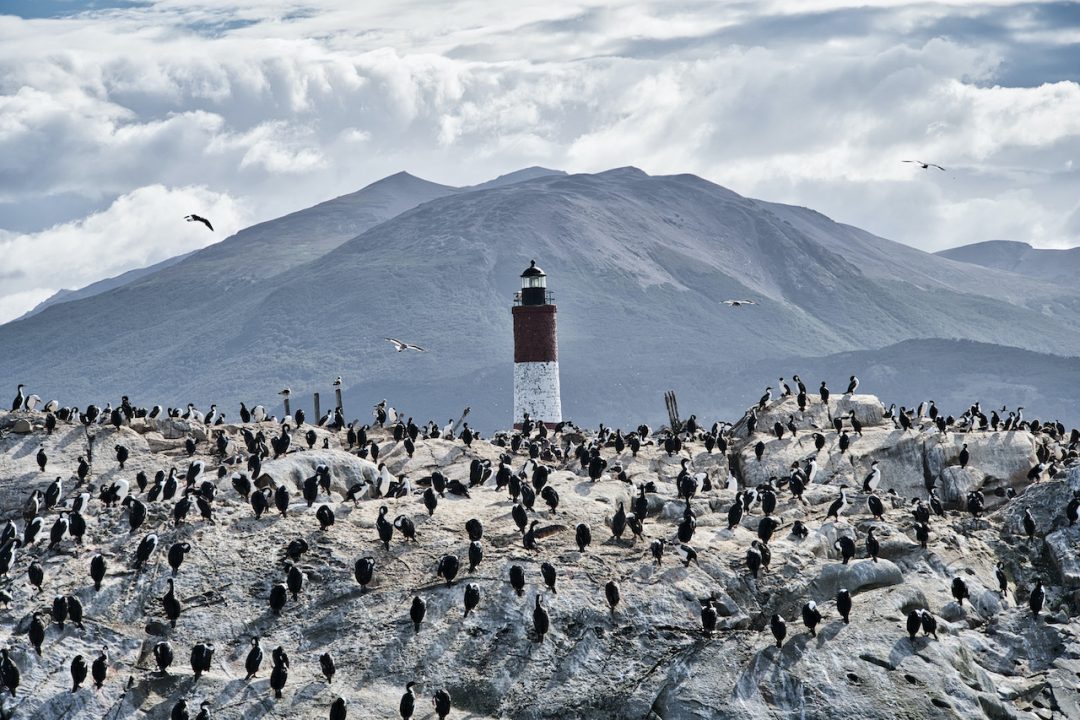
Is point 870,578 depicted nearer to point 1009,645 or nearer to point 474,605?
point 1009,645

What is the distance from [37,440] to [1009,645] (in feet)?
113

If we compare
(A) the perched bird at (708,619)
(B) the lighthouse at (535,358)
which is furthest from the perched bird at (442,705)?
(B) the lighthouse at (535,358)

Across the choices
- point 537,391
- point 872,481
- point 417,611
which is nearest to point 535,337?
point 537,391

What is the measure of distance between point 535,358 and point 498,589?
47.3m

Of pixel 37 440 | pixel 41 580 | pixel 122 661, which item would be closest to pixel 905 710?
pixel 122 661

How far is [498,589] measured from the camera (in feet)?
137

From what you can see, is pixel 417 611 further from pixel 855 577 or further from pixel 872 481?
pixel 872 481

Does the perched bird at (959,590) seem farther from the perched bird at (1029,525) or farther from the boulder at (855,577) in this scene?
the perched bird at (1029,525)

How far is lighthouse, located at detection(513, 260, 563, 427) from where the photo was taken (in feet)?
289

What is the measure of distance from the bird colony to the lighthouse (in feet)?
110

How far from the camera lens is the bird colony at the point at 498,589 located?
38.9 metres

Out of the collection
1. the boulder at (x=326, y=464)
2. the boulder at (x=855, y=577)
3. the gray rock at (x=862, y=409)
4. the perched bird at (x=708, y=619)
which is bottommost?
the perched bird at (x=708, y=619)

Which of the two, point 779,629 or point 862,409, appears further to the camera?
point 862,409

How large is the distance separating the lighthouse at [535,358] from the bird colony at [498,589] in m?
33.5
